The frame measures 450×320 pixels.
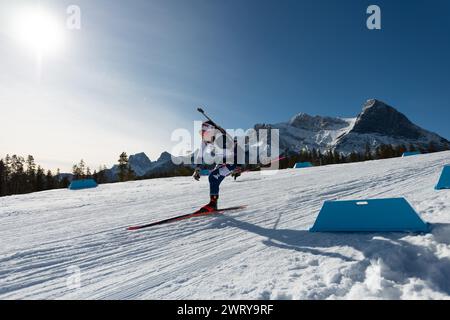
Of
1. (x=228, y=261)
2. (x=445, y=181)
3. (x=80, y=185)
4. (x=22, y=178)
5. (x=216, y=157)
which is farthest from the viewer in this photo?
(x=22, y=178)

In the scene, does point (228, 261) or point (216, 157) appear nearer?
point (228, 261)

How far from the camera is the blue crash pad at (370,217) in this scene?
4.30 meters

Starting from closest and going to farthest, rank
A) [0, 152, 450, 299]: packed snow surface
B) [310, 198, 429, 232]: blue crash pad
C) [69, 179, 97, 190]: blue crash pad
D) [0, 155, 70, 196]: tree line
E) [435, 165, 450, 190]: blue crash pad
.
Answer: [0, 152, 450, 299]: packed snow surface, [310, 198, 429, 232]: blue crash pad, [435, 165, 450, 190]: blue crash pad, [69, 179, 97, 190]: blue crash pad, [0, 155, 70, 196]: tree line

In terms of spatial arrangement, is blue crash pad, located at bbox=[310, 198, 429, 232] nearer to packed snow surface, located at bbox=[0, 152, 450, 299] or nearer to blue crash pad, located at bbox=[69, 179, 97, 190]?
packed snow surface, located at bbox=[0, 152, 450, 299]

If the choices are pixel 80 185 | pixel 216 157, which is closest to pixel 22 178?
pixel 80 185

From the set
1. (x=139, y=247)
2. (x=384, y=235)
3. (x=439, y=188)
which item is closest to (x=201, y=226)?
(x=139, y=247)

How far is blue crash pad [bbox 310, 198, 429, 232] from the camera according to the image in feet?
14.1

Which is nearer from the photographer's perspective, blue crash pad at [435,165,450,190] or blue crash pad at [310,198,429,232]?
blue crash pad at [310,198,429,232]

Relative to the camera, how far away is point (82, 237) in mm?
5445

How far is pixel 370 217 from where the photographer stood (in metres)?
4.58

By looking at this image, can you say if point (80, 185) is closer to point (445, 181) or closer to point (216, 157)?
point (216, 157)

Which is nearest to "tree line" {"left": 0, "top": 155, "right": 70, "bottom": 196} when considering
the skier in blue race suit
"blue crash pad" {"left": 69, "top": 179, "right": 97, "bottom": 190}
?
"blue crash pad" {"left": 69, "top": 179, "right": 97, "bottom": 190}
